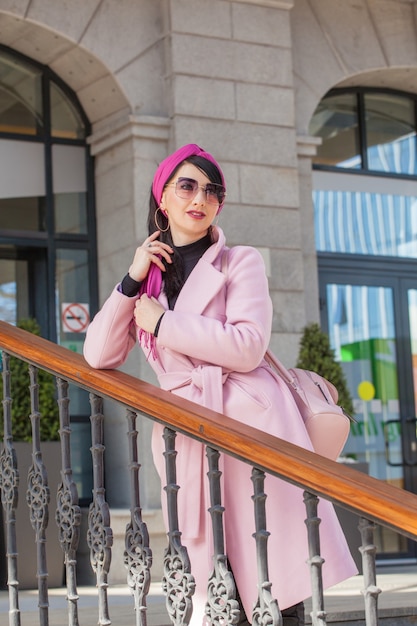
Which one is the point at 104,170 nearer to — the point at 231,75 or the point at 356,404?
the point at 231,75

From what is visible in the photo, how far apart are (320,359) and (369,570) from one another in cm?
551

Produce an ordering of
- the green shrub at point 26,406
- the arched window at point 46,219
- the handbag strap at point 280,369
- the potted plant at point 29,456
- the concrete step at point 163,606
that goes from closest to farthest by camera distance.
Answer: the handbag strap at point 280,369, the concrete step at point 163,606, the potted plant at point 29,456, the green shrub at point 26,406, the arched window at point 46,219

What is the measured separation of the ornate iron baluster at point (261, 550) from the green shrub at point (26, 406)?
4.32m

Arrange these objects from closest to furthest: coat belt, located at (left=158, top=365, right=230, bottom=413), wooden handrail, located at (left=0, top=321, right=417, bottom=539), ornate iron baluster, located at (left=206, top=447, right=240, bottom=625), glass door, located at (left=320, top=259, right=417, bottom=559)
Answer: wooden handrail, located at (left=0, top=321, right=417, bottom=539), ornate iron baluster, located at (left=206, top=447, right=240, bottom=625), coat belt, located at (left=158, top=365, right=230, bottom=413), glass door, located at (left=320, top=259, right=417, bottom=559)

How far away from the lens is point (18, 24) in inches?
308

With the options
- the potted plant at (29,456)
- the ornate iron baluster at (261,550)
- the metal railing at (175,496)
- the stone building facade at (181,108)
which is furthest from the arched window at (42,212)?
the ornate iron baluster at (261,550)

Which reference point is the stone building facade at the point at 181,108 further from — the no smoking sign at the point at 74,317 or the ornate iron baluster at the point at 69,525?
the ornate iron baluster at the point at 69,525

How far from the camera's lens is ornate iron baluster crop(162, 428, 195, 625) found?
271cm

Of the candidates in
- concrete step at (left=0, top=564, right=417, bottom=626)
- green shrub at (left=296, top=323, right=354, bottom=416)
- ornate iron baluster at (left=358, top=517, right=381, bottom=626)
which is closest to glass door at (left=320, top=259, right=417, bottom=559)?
green shrub at (left=296, top=323, right=354, bottom=416)

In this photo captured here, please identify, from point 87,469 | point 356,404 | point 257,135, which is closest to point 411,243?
point 356,404

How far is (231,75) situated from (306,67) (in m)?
0.89

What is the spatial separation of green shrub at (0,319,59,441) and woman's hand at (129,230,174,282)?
3.87 meters

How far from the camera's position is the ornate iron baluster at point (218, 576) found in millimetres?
2619

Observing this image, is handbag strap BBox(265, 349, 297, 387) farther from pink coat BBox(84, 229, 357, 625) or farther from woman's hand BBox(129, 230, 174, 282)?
woman's hand BBox(129, 230, 174, 282)
